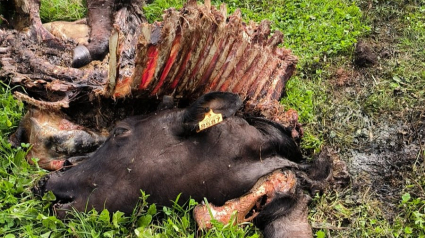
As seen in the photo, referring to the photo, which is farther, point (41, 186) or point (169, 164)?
point (41, 186)

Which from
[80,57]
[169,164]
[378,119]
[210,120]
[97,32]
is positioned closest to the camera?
[210,120]

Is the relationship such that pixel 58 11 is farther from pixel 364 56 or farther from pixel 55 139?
pixel 364 56

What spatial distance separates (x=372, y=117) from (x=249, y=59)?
1.35 metres

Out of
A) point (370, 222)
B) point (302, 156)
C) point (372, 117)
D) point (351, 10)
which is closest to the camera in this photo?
point (370, 222)

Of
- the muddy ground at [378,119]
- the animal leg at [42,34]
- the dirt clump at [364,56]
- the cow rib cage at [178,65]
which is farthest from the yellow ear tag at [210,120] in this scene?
the dirt clump at [364,56]

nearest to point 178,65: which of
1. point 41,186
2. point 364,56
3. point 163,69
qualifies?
point 163,69

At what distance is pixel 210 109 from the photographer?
9.68 feet

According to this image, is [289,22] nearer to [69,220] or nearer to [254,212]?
[254,212]

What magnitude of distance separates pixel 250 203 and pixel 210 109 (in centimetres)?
73

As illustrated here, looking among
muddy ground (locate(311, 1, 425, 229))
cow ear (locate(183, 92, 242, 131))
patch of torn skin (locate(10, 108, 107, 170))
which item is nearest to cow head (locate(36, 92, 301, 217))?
cow ear (locate(183, 92, 242, 131))

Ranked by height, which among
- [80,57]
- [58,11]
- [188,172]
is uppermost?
[58,11]

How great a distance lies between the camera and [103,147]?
3266 millimetres

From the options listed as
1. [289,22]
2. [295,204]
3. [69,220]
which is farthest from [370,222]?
[289,22]

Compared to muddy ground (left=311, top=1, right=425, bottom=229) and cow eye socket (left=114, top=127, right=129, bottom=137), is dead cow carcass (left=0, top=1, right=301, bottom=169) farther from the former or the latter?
muddy ground (left=311, top=1, right=425, bottom=229)
